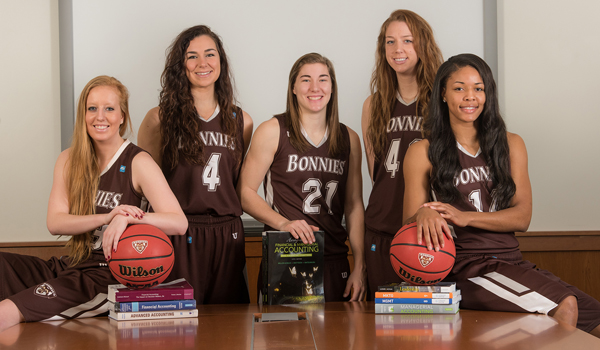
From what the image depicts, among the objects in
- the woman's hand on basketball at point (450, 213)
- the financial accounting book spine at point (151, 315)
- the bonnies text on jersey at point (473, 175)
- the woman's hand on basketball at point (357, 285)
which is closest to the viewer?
the financial accounting book spine at point (151, 315)

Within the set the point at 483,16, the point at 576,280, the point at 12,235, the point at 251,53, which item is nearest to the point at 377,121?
the point at 251,53

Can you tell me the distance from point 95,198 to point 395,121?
1.64 m

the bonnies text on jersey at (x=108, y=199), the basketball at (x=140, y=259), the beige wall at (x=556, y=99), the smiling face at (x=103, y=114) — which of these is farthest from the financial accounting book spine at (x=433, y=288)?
the beige wall at (x=556, y=99)

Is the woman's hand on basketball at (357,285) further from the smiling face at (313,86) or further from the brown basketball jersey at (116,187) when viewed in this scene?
the brown basketball jersey at (116,187)

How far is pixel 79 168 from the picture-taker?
244 centimetres

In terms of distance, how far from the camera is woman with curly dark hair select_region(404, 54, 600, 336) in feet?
7.08

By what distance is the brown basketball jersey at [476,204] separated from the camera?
2252mm

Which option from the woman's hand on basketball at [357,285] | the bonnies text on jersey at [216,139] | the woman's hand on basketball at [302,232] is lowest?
the woman's hand on basketball at [357,285]

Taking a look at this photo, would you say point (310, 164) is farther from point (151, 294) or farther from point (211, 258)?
point (151, 294)

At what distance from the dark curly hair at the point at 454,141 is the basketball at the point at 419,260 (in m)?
0.44

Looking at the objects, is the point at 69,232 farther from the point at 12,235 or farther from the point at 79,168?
the point at 12,235

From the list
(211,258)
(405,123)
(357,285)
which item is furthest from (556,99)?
(211,258)

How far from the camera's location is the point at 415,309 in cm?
190

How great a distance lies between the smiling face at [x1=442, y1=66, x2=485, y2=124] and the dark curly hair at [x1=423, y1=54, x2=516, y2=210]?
1.1 inches
